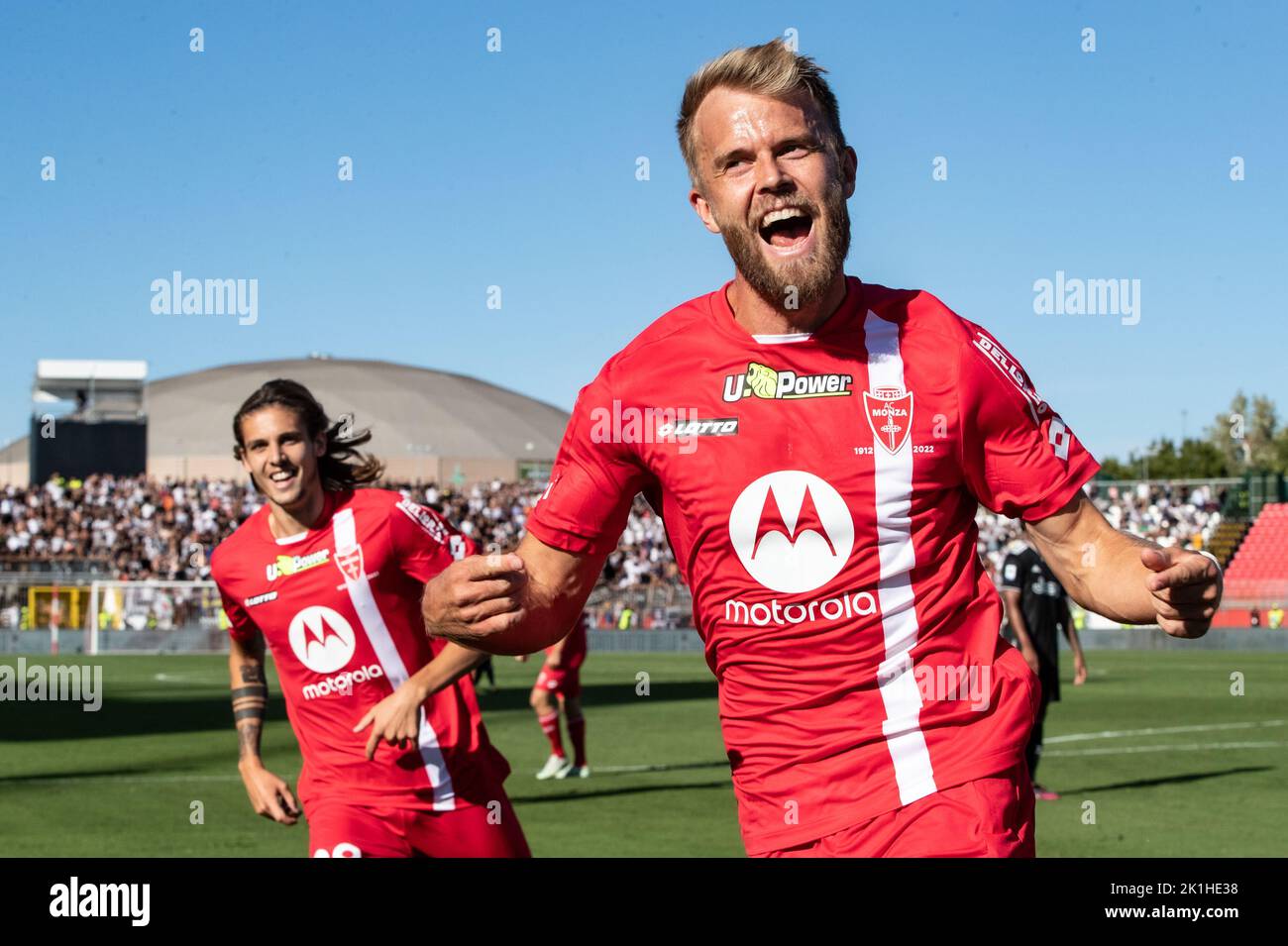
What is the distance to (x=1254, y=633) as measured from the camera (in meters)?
38.2

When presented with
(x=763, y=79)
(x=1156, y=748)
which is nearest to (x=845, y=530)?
(x=763, y=79)

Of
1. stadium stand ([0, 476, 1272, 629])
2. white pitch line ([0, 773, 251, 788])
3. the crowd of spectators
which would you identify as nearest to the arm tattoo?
white pitch line ([0, 773, 251, 788])

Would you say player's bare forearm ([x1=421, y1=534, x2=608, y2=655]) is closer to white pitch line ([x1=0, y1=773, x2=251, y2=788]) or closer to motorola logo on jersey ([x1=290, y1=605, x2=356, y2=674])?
motorola logo on jersey ([x1=290, y1=605, x2=356, y2=674])

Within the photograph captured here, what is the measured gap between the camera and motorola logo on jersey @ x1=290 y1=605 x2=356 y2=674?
254 inches

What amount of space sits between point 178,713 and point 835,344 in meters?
19.2

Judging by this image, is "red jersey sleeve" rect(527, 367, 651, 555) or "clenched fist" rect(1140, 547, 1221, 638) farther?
"red jersey sleeve" rect(527, 367, 651, 555)

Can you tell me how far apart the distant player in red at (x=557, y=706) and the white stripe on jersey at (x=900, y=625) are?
11386 millimetres

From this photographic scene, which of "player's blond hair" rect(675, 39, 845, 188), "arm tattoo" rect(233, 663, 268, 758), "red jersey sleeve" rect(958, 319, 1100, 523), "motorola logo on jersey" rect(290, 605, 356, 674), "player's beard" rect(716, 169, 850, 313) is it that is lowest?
"arm tattoo" rect(233, 663, 268, 758)

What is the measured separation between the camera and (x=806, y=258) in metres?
3.89

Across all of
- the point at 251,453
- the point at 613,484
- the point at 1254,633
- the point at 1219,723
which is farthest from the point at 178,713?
the point at 1254,633

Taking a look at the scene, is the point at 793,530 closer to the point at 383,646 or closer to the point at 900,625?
the point at 900,625

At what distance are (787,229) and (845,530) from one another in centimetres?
76

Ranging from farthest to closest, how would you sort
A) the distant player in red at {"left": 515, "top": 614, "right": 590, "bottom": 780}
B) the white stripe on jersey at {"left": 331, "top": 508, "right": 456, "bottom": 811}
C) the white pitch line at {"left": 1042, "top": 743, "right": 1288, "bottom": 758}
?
the white pitch line at {"left": 1042, "top": 743, "right": 1288, "bottom": 758}
the distant player in red at {"left": 515, "top": 614, "right": 590, "bottom": 780}
the white stripe on jersey at {"left": 331, "top": 508, "right": 456, "bottom": 811}
